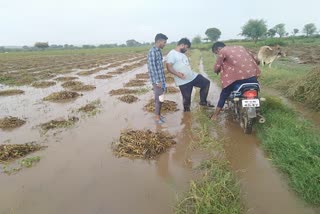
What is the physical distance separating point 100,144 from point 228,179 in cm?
230

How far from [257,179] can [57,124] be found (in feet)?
13.4

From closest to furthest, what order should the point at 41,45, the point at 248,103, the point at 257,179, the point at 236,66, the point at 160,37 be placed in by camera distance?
the point at 257,179
the point at 248,103
the point at 236,66
the point at 160,37
the point at 41,45

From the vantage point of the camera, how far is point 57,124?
5625 mm

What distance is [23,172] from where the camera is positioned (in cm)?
363

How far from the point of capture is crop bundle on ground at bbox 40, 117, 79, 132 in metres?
5.46

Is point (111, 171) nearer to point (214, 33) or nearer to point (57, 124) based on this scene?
point (57, 124)

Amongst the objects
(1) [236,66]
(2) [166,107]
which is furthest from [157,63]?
(2) [166,107]

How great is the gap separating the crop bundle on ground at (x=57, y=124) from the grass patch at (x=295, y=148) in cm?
372

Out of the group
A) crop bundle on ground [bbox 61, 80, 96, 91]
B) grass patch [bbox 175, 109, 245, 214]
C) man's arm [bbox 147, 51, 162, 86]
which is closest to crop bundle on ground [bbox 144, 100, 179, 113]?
man's arm [bbox 147, 51, 162, 86]

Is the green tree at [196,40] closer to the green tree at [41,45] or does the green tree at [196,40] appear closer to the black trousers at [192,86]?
the green tree at [41,45]

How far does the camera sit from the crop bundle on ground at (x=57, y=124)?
546 cm

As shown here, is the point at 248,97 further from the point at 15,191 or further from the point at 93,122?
the point at 15,191

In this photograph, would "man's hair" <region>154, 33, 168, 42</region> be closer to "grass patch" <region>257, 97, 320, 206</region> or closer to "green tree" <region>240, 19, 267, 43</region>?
"grass patch" <region>257, 97, 320, 206</region>

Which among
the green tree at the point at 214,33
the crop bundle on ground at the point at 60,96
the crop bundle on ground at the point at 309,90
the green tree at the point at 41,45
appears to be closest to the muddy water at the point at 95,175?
the crop bundle on ground at the point at 60,96
